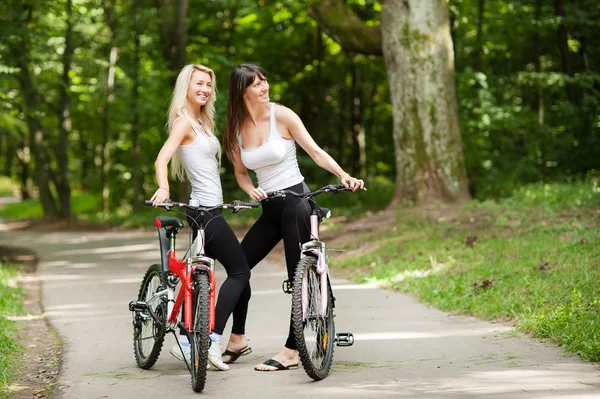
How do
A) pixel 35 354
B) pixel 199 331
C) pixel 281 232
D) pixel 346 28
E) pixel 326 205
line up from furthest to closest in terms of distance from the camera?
pixel 326 205 → pixel 346 28 → pixel 35 354 → pixel 281 232 → pixel 199 331

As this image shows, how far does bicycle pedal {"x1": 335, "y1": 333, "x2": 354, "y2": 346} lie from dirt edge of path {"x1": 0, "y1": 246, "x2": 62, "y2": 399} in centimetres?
193

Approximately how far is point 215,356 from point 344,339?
897mm

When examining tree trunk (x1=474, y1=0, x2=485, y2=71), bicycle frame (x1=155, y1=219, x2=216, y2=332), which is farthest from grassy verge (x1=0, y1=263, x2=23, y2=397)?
tree trunk (x1=474, y1=0, x2=485, y2=71)

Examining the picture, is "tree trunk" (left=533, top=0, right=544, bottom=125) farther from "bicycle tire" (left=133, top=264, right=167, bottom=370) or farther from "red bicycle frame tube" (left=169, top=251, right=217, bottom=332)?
"red bicycle frame tube" (left=169, top=251, right=217, bottom=332)

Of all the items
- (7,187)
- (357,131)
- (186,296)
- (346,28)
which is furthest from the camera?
(7,187)

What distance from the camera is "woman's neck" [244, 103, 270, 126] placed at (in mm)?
5746

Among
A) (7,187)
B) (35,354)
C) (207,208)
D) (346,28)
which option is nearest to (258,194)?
(207,208)

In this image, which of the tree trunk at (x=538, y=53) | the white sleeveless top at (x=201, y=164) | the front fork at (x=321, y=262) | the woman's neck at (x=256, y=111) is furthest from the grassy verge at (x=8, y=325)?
the tree trunk at (x=538, y=53)

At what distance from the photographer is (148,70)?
28844 millimetres

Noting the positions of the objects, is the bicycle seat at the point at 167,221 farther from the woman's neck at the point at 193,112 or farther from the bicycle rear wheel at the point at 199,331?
the woman's neck at the point at 193,112

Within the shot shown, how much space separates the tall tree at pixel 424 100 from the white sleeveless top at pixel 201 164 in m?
8.78

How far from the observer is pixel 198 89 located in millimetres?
5770

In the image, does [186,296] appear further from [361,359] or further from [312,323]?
[361,359]

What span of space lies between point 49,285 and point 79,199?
1215 inches
